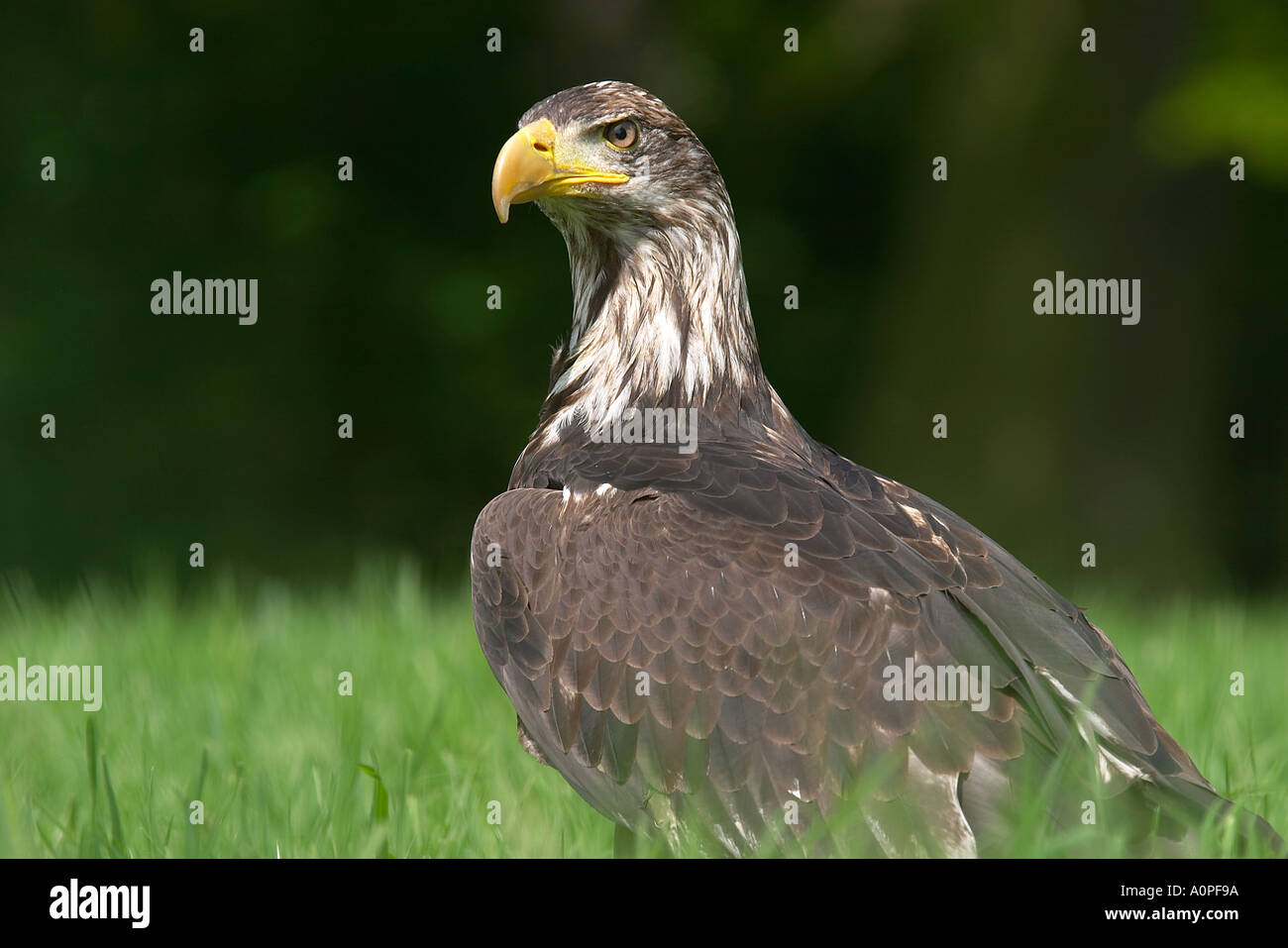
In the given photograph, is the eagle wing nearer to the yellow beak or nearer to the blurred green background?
the yellow beak

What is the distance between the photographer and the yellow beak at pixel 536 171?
4.70 meters

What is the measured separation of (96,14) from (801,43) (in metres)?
5.80

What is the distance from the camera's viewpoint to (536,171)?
15.5ft

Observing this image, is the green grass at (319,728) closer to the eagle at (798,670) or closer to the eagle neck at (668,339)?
the eagle at (798,670)

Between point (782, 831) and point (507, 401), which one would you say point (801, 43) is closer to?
point (507, 401)

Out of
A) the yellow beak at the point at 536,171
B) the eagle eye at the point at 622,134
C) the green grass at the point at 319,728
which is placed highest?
the eagle eye at the point at 622,134

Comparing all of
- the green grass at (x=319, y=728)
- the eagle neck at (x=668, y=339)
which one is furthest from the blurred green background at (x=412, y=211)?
the eagle neck at (x=668, y=339)

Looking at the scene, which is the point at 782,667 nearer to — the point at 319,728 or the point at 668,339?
the point at 668,339

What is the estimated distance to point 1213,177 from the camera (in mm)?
11266

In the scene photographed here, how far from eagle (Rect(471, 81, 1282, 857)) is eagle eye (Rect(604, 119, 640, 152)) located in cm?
99

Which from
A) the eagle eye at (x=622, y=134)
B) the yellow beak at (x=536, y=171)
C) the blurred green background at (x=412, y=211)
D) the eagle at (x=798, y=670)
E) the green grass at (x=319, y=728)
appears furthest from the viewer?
the blurred green background at (x=412, y=211)

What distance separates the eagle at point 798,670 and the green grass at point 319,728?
0.28 metres
